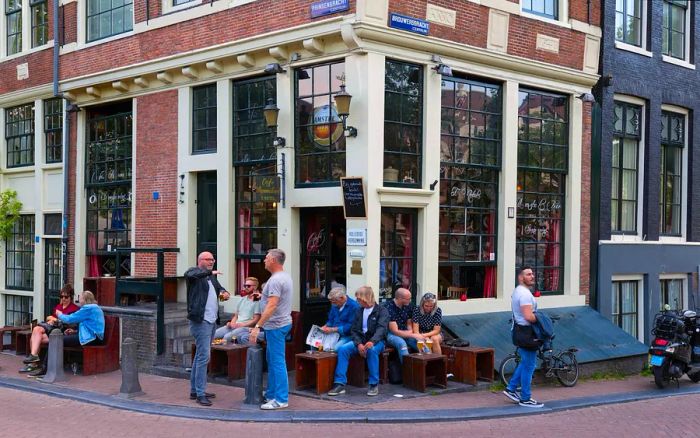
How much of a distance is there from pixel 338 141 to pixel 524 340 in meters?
4.20

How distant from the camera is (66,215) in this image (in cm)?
1662

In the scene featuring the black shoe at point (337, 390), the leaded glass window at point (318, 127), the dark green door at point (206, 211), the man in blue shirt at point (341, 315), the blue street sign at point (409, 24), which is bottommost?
the black shoe at point (337, 390)

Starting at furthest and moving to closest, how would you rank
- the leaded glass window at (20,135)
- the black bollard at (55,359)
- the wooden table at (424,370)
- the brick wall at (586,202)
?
the leaded glass window at (20,135) → the brick wall at (586,202) → the black bollard at (55,359) → the wooden table at (424,370)

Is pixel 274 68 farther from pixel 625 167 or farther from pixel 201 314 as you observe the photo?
pixel 625 167

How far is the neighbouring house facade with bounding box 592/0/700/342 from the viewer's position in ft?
49.9

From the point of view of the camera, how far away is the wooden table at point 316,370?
10.2 meters

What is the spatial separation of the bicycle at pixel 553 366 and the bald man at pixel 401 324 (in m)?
1.38

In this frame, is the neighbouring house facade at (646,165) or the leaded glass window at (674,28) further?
the leaded glass window at (674,28)

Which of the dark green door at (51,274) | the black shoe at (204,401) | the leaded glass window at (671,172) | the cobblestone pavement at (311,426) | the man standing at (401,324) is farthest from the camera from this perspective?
the dark green door at (51,274)

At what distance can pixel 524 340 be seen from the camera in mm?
9820

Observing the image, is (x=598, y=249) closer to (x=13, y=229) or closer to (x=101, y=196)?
(x=101, y=196)

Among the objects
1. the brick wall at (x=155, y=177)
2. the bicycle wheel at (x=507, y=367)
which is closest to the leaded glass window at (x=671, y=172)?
the bicycle wheel at (x=507, y=367)

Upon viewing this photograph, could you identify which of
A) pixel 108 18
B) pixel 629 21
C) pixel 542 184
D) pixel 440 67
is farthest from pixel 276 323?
pixel 629 21

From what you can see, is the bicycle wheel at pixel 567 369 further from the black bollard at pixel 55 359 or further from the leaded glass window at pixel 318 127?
the black bollard at pixel 55 359
